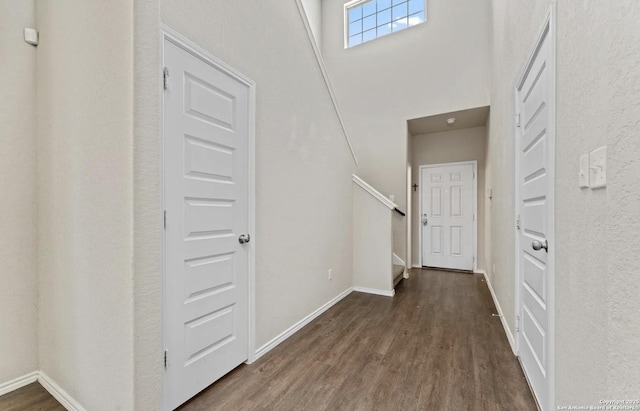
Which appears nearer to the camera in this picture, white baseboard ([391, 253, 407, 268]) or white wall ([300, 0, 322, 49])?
white baseboard ([391, 253, 407, 268])

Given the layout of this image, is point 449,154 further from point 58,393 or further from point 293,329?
point 58,393

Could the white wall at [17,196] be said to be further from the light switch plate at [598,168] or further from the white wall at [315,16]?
the white wall at [315,16]

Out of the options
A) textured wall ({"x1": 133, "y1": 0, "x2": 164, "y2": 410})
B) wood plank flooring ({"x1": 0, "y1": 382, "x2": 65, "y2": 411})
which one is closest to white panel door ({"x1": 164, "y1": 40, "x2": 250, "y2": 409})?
textured wall ({"x1": 133, "y1": 0, "x2": 164, "y2": 410})

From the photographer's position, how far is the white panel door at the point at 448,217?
510 cm

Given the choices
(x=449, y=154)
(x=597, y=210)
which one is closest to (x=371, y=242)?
(x=449, y=154)

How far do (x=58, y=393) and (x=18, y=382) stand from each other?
1.14 feet

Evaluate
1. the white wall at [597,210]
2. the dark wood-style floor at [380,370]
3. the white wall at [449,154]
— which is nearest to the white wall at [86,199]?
→ the dark wood-style floor at [380,370]

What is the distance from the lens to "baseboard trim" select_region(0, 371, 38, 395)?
5.54 feet

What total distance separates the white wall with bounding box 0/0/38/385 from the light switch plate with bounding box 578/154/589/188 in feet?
9.58

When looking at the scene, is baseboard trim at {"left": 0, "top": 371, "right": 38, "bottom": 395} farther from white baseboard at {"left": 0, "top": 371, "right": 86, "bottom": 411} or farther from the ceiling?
the ceiling

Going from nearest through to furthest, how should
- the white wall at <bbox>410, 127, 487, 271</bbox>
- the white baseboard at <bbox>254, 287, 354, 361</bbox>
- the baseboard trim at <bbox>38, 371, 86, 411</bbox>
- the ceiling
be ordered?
the baseboard trim at <bbox>38, 371, 86, 411</bbox>
the white baseboard at <bbox>254, 287, 354, 361</bbox>
the ceiling
the white wall at <bbox>410, 127, 487, 271</bbox>

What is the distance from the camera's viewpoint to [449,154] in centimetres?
527

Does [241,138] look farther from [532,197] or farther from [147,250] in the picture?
[532,197]

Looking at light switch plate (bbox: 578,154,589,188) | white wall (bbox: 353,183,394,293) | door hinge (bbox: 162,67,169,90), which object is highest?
door hinge (bbox: 162,67,169,90)
